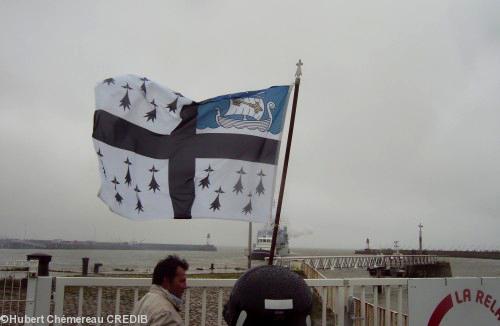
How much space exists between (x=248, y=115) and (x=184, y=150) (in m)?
0.83

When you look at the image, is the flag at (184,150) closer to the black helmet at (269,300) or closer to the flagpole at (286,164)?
the flagpole at (286,164)

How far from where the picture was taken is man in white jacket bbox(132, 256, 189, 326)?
294 cm

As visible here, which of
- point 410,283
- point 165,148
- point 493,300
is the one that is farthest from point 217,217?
point 493,300

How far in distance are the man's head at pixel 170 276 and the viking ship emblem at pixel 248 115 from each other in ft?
6.60

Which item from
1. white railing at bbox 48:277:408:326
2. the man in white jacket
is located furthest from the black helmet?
white railing at bbox 48:277:408:326

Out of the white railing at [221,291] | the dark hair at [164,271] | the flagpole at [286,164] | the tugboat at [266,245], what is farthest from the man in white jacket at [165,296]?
the tugboat at [266,245]

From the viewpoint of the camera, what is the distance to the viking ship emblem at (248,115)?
16.1 ft

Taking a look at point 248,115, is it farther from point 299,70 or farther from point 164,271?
point 164,271

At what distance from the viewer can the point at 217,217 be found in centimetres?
462

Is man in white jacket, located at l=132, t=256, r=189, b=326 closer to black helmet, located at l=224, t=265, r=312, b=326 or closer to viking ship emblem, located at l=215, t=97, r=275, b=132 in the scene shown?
black helmet, located at l=224, t=265, r=312, b=326

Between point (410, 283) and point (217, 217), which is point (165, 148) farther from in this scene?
point (410, 283)

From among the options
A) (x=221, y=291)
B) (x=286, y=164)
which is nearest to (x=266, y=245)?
(x=221, y=291)

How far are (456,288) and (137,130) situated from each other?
13.5 feet

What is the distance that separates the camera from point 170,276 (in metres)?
3.31
